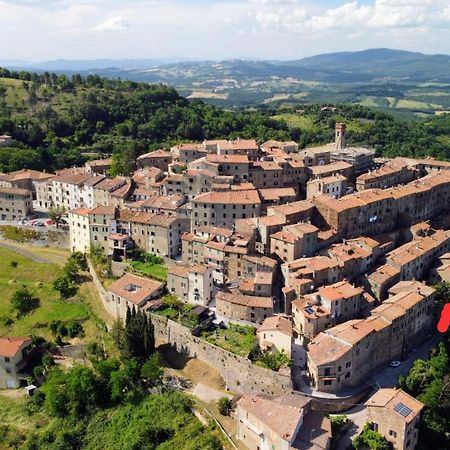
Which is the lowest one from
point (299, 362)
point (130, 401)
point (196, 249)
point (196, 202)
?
point (130, 401)

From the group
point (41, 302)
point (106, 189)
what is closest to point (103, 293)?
point (41, 302)

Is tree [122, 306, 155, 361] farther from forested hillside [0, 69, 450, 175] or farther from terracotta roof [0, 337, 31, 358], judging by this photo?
forested hillside [0, 69, 450, 175]

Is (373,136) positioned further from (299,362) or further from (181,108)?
(299,362)

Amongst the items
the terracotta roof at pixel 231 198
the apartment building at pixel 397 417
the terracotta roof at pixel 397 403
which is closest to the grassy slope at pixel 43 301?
the terracotta roof at pixel 231 198

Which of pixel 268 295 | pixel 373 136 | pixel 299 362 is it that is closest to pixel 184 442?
pixel 299 362

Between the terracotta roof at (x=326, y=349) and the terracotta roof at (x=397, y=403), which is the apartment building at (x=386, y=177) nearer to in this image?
the terracotta roof at (x=326, y=349)

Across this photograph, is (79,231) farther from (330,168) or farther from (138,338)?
(330,168)
